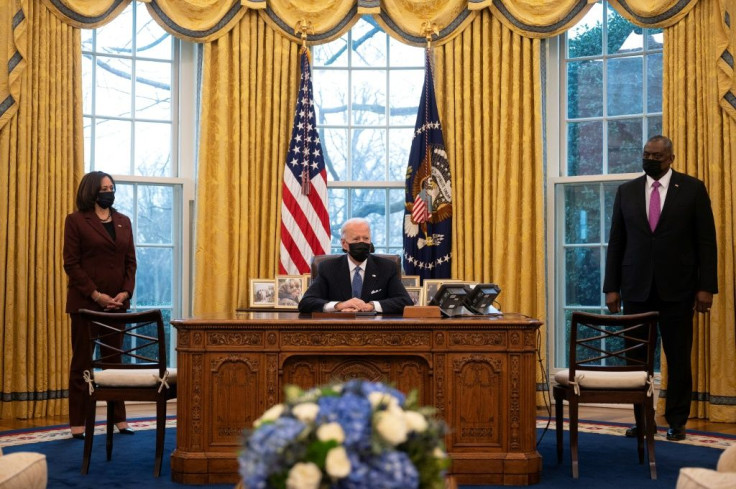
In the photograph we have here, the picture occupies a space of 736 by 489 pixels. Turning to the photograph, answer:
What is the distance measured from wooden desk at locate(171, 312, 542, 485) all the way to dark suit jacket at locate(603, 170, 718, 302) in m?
1.55

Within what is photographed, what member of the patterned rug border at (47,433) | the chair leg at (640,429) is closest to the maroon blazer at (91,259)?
the patterned rug border at (47,433)

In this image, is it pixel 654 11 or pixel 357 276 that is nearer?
pixel 357 276

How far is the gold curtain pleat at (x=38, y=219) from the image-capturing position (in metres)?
6.61

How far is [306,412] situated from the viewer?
1975 millimetres

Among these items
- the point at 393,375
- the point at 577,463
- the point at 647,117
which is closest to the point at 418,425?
the point at 393,375

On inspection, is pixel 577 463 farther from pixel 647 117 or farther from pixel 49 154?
pixel 49 154

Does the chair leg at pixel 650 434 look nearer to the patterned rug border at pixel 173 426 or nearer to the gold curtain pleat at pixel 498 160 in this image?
the patterned rug border at pixel 173 426

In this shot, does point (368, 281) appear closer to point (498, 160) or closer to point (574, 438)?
point (574, 438)

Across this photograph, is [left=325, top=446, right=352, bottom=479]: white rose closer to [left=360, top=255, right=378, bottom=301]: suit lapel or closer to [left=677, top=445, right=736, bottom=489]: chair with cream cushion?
[left=677, top=445, right=736, bottom=489]: chair with cream cushion

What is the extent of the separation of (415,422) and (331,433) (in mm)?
209

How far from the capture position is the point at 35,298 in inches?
264

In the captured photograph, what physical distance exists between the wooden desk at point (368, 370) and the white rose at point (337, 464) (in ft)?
8.90

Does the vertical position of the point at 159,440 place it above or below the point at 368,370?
below

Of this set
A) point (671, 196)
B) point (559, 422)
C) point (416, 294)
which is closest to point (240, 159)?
point (416, 294)
